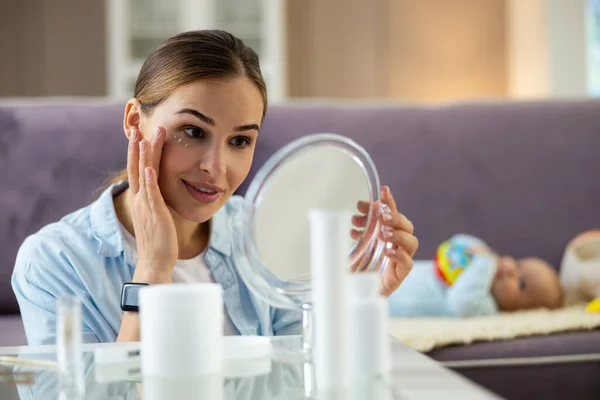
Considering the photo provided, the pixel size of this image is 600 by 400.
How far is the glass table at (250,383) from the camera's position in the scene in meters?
0.53

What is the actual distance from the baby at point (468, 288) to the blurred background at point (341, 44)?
198 centimetres

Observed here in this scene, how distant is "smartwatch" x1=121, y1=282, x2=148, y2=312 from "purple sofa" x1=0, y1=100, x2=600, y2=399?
0.57 meters

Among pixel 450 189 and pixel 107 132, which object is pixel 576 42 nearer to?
pixel 450 189

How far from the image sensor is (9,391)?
59cm

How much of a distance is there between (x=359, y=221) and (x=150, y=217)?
9.2 inches

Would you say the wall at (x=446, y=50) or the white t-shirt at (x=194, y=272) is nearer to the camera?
the white t-shirt at (x=194, y=272)

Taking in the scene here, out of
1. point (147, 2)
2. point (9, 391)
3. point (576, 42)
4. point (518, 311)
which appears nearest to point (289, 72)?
point (147, 2)

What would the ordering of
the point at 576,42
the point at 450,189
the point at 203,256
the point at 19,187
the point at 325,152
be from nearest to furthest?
the point at 325,152 < the point at 203,256 < the point at 19,187 < the point at 450,189 < the point at 576,42

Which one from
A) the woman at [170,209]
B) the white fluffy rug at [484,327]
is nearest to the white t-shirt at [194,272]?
the woman at [170,209]

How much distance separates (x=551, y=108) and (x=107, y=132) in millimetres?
979

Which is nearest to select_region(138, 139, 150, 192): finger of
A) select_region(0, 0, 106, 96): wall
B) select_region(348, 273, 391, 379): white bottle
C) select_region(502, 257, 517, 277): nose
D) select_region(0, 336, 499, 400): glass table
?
select_region(0, 336, 499, 400): glass table

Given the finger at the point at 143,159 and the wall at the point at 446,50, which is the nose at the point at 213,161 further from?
the wall at the point at 446,50

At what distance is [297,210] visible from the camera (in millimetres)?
828

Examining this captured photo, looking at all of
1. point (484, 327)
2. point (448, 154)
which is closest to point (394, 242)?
point (484, 327)
